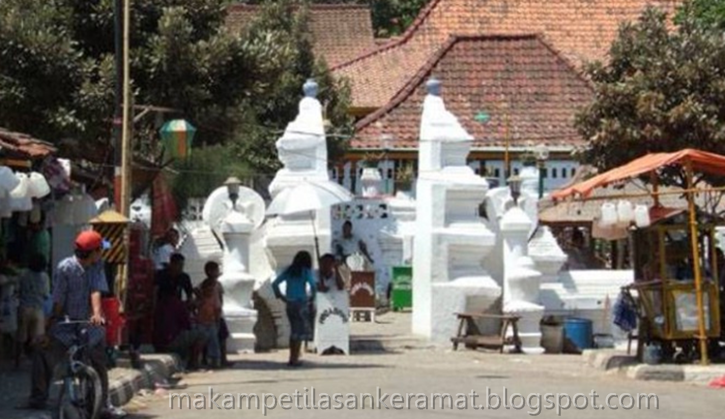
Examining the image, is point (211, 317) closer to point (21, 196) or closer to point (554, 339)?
point (21, 196)

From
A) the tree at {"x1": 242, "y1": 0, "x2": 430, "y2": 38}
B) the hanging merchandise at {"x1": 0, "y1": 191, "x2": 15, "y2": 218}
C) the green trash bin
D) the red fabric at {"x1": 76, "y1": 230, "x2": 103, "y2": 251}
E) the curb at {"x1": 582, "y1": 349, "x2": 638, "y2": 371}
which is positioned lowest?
the curb at {"x1": 582, "y1": 349, "x2": 638, "y2": 371}

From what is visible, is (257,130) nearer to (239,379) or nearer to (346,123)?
(346,123)

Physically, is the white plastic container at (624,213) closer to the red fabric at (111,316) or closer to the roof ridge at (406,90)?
the red fabric at (111,316)

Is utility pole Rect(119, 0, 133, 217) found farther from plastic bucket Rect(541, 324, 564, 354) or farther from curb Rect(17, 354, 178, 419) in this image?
plastic bucket Rect(541, 324, 564, 354)

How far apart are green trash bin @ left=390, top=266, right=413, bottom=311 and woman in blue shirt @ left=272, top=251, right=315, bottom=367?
830 centimetres

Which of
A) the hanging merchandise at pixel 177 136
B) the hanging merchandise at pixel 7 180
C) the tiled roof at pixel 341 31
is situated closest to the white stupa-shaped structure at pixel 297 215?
the hanging merchandise at pixel 177 136

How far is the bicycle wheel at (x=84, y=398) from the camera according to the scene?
13812mm

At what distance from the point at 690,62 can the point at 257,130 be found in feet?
41.3

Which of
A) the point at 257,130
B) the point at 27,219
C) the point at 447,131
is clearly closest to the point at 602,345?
the point at 447,131

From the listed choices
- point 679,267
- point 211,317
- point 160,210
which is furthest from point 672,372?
point 160,210

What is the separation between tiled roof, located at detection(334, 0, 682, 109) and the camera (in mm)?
45938

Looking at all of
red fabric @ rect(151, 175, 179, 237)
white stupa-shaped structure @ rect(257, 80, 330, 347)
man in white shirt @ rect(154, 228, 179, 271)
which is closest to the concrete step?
white stupa-shaped structure @ rect(257, 80, 330, 347)

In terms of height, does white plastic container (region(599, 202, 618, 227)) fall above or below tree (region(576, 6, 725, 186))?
below

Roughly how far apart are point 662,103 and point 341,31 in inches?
1136
